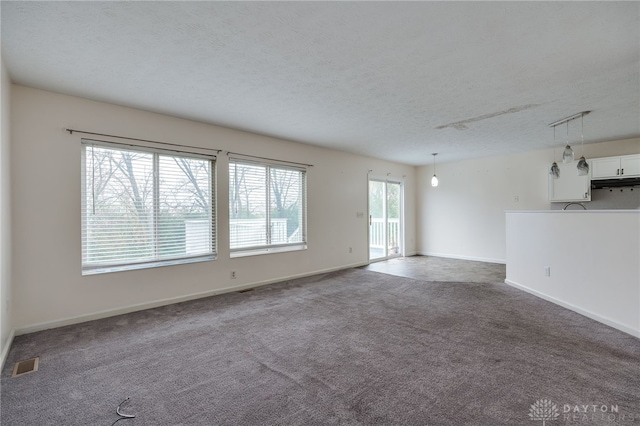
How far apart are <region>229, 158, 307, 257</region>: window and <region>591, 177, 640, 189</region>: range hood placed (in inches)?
219

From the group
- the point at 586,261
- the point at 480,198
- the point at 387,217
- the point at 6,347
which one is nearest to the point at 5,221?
the point at 6,347

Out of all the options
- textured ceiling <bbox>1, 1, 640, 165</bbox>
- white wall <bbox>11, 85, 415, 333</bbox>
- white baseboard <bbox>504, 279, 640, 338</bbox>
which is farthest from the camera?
white wall <bbox>11, 85, 415, 333</bbox>

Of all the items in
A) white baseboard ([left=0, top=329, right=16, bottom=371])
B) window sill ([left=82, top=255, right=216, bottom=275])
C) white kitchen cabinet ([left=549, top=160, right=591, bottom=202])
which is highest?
white kitchen cabinet ([left=549, top=160, right=591, bottom=202])

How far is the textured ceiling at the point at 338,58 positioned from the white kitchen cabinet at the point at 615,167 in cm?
111

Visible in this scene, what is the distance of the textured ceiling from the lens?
205 centimetres

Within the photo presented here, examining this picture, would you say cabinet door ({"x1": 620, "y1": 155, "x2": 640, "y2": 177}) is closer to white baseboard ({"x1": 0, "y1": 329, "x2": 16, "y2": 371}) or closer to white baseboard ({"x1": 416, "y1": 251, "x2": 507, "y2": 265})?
white baseboard ({"x1": 416, "y1": 251, "x2": 507, "y2": 265})

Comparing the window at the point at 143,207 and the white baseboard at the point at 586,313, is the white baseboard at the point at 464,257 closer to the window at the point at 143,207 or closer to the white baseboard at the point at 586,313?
the white baseboard at the point at 586,313

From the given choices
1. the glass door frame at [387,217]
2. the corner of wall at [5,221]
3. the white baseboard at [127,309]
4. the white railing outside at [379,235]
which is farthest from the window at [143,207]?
the white railing outside at [379,235]

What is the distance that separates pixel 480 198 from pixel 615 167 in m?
2.48

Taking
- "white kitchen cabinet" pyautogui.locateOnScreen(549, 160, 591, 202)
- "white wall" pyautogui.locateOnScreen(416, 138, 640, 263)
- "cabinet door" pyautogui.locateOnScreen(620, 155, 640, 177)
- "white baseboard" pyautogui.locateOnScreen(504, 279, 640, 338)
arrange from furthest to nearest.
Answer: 1. "white wall" pyautogui.locateOnScreen(416, 138, 640, 263)
2. "white kitchen cabinet" pyautogui.locateOnScreen(549, 160, 591, 202)
3. "cabinet door" pyautogui.locateOnScreen(620, 155, 640, 177)
4. "white baseboard" pyautogui.locateOnScreen(504, 279, 640, 338)

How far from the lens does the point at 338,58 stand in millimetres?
2648

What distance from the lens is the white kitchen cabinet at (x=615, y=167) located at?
203 inches

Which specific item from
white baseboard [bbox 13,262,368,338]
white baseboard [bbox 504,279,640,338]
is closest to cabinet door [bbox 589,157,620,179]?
white baseboard [bbox 504,279,640,338]

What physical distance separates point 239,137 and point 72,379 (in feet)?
11.9
